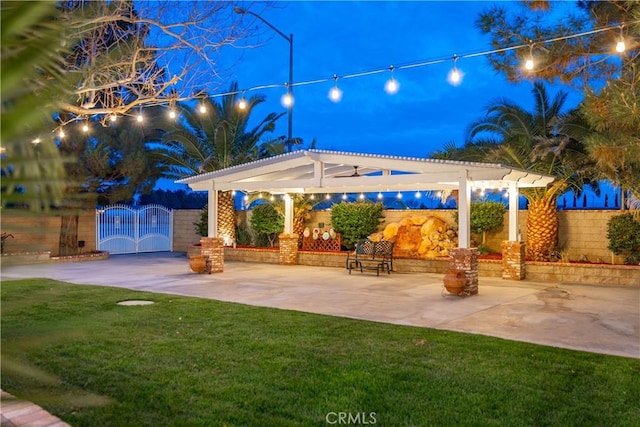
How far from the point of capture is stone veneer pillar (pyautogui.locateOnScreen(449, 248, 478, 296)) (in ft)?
35.7

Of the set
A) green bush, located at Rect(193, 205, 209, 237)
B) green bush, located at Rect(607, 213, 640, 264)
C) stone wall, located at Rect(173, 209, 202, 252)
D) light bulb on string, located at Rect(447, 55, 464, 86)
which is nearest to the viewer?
light bulb on string, located at Rect(447, 55, 464, 86)

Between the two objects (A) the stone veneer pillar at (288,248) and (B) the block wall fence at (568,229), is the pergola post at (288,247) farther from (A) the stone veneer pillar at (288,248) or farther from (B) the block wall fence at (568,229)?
(B) the block wall fence at (568,229)

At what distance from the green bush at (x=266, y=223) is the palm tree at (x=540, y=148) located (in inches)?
296

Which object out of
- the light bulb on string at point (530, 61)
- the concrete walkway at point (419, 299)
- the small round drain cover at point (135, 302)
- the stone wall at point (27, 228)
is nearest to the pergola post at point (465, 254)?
the concrete walkway at point (419, 299)

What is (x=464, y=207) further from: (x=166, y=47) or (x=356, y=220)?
(x=356, y=220)

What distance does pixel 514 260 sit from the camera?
44.4 feet

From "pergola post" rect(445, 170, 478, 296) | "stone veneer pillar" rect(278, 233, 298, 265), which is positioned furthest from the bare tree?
"stone veneer pillar" rect(278, 233, 298, 265)

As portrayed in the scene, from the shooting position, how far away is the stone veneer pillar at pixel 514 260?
13.5m

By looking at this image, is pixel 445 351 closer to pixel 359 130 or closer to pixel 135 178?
pixel 135 178

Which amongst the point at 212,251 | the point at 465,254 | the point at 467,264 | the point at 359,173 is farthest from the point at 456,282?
the point at 212,251

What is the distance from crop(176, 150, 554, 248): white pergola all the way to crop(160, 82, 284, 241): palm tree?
3.78m

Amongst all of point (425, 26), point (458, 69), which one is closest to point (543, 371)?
point (458, 69)

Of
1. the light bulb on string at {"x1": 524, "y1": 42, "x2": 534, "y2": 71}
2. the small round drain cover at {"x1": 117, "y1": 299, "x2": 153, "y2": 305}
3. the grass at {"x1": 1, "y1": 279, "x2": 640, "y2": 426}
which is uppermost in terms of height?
the light bulb on string at {"x1": 524, "y1": 42, "x2": 534, "y2": 71}

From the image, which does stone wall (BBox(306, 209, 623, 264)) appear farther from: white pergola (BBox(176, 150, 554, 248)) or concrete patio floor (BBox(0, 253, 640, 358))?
concrete patio floor (BBox(0, 253, 640, 358))
